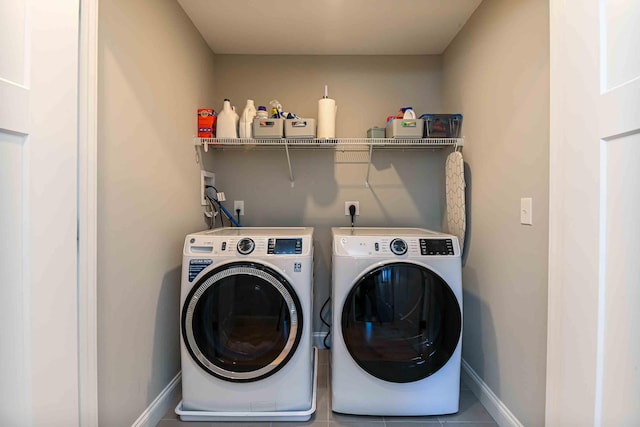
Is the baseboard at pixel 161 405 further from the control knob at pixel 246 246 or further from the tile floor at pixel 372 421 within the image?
the control knob at pixel 246 246

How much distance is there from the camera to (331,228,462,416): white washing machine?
1.54 metres

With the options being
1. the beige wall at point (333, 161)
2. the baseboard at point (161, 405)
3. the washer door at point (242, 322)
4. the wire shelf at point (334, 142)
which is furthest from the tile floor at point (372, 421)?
the wire shelf at point (334, 142)

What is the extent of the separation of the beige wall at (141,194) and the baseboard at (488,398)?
172 cm

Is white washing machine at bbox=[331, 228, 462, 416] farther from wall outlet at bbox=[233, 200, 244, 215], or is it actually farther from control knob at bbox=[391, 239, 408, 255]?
wall outlet at bbox=[233, 200, 244, 215]

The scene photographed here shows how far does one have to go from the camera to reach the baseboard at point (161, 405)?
4.69 feet

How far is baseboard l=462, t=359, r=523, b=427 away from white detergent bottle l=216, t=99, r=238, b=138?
2094 millimetres

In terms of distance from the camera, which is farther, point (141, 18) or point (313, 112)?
point (313, 112)

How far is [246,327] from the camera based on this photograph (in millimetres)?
1548

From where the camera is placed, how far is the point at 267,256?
1.53 metres
